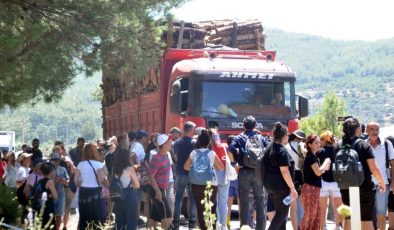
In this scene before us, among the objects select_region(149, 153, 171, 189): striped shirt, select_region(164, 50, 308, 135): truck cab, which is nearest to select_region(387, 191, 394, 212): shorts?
select_region(149, 153, 171, 189): striped shirt

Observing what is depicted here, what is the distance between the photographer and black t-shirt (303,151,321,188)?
508 inches

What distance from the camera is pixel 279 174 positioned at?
11312 mm

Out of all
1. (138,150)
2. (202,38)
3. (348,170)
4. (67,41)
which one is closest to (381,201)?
(348,170)

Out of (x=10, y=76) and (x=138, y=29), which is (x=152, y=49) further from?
(x=10, y=76)

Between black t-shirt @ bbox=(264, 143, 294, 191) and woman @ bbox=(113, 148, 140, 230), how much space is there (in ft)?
6.52

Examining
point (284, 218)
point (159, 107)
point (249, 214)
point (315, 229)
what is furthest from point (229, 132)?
point (284, 218)

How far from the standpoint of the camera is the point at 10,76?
13.4 m

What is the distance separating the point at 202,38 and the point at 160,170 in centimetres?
758

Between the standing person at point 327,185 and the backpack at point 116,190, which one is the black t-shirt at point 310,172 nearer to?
the standing person at point 327,185

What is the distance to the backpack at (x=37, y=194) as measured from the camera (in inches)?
496

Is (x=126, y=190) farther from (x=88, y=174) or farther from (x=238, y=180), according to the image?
(x=238, y=180)

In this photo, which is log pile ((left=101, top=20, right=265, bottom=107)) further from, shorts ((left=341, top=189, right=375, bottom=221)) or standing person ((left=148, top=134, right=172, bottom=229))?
shorts ((left=341, top=189, right=375, bottom=221))

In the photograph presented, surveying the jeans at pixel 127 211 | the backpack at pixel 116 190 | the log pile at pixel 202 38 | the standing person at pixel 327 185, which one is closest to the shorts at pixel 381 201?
the standing person at pixel 327 185

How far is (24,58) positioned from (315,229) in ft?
18.0
